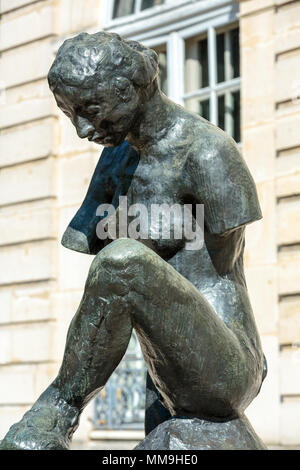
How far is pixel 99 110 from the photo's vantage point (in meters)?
2.95

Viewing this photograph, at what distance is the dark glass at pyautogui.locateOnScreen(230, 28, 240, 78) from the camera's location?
1045 centimetres

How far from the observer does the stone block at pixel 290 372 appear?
8586mm

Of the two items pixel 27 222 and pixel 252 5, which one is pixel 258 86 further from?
pixel 27 222

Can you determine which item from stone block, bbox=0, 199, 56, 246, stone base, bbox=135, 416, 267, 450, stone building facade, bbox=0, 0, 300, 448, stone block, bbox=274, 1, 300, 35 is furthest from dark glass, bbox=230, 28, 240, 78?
stone base, bbox=135, 416, 267, 450

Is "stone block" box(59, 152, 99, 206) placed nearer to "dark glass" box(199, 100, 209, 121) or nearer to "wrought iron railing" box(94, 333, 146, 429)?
"dark glass" box(199, 100, 209, 121)

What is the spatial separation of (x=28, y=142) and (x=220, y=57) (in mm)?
2699

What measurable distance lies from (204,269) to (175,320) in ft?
1.32

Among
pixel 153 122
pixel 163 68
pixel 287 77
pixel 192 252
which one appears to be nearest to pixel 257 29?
pixel 287 77

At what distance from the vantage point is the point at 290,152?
9148mm

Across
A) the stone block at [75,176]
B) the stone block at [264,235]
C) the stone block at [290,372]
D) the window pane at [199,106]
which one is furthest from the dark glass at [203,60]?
the stone block at [290,372]

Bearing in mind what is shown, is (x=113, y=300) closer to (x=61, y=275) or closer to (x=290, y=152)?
(x=290, y=152)

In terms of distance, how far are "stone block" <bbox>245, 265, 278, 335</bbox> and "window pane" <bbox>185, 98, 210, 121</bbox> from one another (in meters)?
2.45

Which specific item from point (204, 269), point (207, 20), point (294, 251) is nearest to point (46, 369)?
point (294, 251)
